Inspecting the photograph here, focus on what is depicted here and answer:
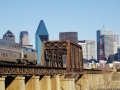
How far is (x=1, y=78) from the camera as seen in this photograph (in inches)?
2165

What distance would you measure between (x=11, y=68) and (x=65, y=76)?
45.5m

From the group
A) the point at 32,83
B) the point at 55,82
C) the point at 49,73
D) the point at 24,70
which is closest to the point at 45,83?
the point at 49,73

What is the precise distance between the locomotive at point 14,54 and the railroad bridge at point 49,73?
13.4 feet

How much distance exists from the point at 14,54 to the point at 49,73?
1665cm

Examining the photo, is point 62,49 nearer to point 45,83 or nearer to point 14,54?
point 45,83

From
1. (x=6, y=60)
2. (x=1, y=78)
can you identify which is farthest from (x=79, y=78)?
(x=1, y=78)

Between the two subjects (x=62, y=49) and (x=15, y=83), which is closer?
(x=15, y=83)

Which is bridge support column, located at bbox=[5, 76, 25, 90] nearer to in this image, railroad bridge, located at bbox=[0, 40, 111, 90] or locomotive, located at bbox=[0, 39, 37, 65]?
A: railroad bridge, located at bbox=[0, 40, 111, 90]

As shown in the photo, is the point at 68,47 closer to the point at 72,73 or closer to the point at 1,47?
the point at 72,73

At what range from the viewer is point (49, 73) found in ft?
287

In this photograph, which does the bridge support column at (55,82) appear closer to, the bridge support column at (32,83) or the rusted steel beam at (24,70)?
the rusted steel beam at (24,70)

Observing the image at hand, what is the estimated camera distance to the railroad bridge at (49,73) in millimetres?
62656

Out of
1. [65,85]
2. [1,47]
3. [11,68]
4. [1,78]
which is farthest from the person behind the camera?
[65,85]

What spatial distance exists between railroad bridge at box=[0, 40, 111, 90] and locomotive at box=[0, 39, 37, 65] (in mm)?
4095
